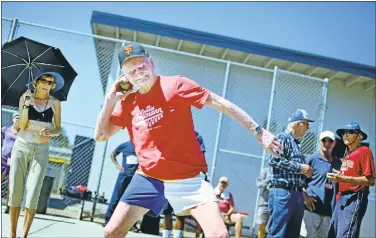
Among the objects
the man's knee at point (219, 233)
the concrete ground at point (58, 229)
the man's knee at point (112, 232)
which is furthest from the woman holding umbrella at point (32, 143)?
the man's knee at point (219, 233)

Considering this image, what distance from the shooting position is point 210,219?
2.39 m

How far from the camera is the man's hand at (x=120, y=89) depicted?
2.86 meters

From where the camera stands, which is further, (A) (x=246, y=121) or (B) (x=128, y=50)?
(B) (x=128, y=50)

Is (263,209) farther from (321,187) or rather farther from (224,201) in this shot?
(321,187)

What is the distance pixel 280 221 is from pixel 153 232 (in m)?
4.47

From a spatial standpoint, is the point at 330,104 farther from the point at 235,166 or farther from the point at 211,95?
the point at 211,95

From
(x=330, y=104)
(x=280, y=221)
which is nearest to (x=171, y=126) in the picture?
(x=280, y=221)

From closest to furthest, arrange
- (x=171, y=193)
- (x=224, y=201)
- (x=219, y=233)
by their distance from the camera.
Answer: (x=219, y=233) < (x=171, y=193) < (x=224, y=201)

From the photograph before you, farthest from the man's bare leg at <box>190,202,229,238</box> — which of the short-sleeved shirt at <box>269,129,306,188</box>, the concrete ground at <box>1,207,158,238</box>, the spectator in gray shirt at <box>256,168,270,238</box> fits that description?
the spectator in gray shirt at <box>256,168,270,238</box>

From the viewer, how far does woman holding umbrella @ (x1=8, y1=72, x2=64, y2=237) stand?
4527 mm

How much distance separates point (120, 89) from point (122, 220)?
904mm

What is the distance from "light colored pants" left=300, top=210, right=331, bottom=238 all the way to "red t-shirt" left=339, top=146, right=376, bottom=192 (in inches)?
31.6

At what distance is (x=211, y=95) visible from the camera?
2619 millimetres

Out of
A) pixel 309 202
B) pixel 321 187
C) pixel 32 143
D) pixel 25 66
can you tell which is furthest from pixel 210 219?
pixel 25 66
